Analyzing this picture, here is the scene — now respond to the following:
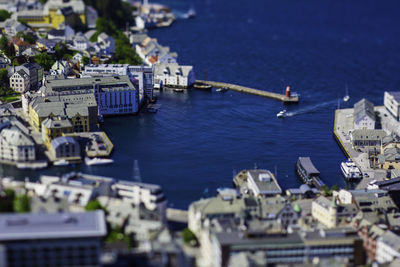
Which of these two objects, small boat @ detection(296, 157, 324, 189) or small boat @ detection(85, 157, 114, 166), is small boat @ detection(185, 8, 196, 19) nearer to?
small boat @ detection(296, 157, 324, 189)

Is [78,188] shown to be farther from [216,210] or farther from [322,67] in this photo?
[322,67]

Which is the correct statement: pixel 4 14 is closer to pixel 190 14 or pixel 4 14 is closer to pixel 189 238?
pixel 190 14

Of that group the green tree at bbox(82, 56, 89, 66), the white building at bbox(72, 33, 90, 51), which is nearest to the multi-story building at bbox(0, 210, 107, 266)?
the green tree at bbox(82, 56, 89, 66)

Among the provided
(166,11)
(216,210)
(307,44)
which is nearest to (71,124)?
(216,210)

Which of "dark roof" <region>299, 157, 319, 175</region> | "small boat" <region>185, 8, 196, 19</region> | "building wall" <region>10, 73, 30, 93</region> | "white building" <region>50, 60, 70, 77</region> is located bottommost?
"dark roof" <region>299, 157, 319, 175</region>

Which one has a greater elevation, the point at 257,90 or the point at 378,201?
the point at 257,90

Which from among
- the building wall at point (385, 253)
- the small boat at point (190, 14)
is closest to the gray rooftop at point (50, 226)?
the building wall at point (385, 253)
